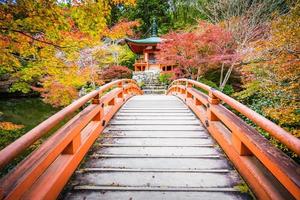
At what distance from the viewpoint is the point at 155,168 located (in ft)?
9.28

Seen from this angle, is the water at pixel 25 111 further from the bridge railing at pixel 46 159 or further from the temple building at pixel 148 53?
the bridge railing at pixel 46 159

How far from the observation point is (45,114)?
18.6 metres

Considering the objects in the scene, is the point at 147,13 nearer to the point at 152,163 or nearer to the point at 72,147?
the point at 152,163

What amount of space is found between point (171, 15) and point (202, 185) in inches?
1291

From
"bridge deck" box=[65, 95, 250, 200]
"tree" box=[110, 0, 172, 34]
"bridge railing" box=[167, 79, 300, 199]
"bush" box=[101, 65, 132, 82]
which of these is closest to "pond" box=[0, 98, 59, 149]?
"bush" box=[101, 65, 132, 82]

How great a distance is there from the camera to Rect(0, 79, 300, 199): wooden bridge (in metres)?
1.86

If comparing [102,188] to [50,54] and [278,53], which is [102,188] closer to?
[50,54]

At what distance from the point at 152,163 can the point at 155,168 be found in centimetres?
16

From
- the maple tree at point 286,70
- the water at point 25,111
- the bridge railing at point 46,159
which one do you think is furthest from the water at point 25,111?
the maple tree at point 286,70

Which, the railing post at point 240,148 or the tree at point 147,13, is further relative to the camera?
the tree at point 147,13

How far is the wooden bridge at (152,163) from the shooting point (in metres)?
1.86

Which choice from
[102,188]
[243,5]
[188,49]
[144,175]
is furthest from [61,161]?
[243,5]

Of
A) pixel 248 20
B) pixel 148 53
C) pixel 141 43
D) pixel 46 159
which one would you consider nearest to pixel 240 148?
pixel 46 159

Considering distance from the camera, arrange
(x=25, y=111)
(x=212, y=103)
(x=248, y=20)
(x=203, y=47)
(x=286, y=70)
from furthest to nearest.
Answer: (x=25, y=111) → (x=203, y=47) → (x=248, y=20) → (x=286, y=70) → (x=212, y=103)
